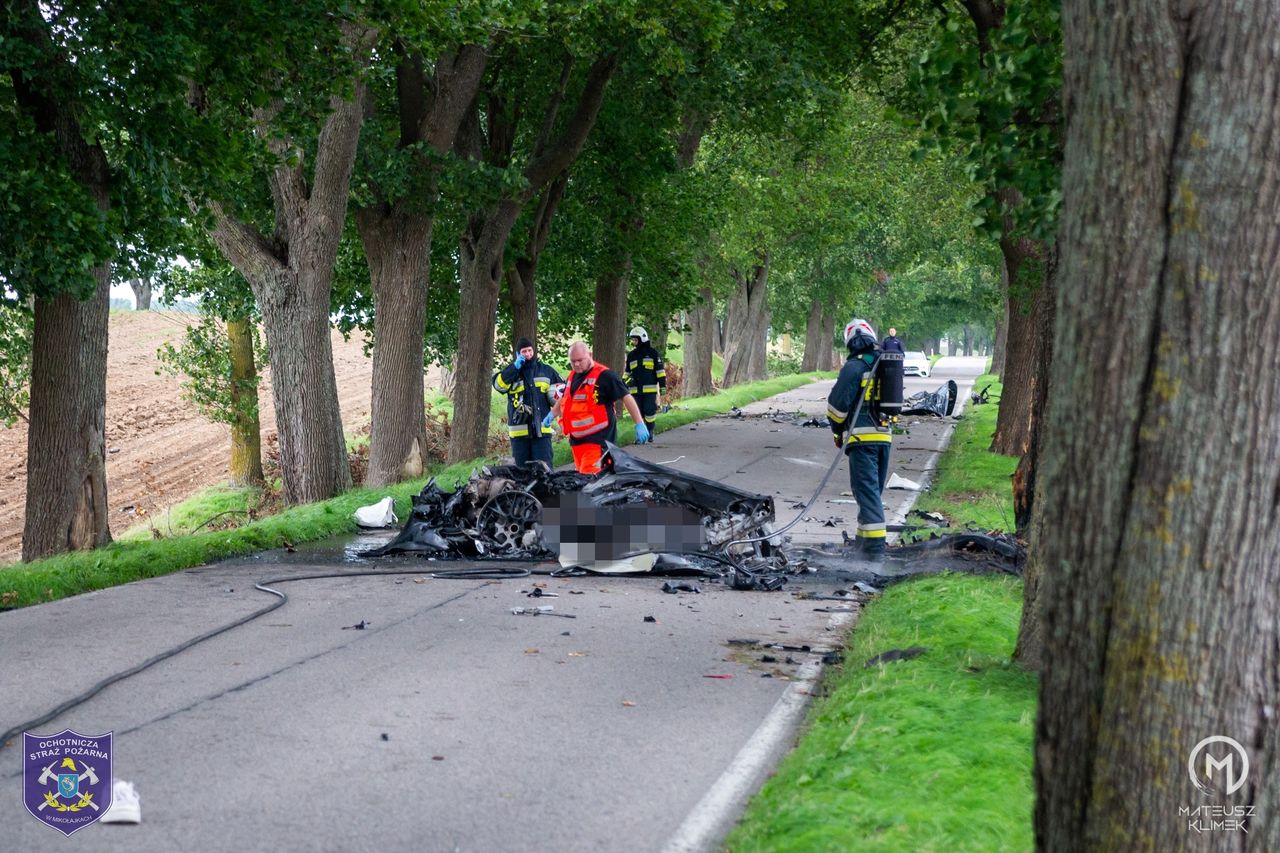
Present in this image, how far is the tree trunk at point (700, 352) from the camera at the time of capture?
40344mm

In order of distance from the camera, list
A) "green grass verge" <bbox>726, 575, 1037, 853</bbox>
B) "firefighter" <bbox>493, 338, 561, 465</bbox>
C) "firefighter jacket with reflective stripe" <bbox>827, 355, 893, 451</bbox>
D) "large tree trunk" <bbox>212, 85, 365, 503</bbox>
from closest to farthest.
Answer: "green grass verge" <bbox>726, 575, 1037, 853</bbox>
"firefighter jacket with reflective stripe" <bbox>827, 355, 893, 451</bbox>
"firefighter" <bbox>493, 338, 561, 465</bbox>
"large tree trunk" <bbox>212, 85, 365, 503</bbox>

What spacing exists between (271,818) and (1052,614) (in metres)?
3.10

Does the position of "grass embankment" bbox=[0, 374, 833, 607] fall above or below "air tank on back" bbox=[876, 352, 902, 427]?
below

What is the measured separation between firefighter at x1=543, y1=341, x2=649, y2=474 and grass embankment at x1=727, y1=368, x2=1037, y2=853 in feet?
15.8

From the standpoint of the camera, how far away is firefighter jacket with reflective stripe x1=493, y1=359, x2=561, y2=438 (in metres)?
16.0

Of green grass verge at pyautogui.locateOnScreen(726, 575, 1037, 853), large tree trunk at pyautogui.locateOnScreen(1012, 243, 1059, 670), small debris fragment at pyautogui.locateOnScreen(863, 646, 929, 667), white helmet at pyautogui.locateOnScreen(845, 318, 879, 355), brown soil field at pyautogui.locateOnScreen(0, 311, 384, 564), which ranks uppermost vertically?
white helmet at pyautogui.locateOnScreen(845, 318, 879, 355)

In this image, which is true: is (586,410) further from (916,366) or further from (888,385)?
(916,366)

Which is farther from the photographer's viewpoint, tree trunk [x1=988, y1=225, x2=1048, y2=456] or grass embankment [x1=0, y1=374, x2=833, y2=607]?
tree trunk [x1=988, y1=225, x2=1048, y2=456]

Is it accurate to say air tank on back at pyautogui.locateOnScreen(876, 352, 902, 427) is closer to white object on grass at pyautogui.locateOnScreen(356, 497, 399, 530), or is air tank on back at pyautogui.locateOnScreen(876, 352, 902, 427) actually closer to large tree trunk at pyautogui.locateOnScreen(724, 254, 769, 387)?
white object on grass at pyautogui.locateOnScreen(356, 497, 399, 530)

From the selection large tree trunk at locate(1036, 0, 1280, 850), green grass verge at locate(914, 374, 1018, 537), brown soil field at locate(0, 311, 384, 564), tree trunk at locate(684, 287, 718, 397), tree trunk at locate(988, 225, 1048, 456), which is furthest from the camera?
tree trunk at locate(684, 287, 718, 397)

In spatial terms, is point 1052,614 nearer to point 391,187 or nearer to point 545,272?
point 391,187

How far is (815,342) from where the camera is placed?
6425 cm

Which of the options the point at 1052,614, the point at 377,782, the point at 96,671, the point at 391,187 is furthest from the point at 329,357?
the point at 1052,614

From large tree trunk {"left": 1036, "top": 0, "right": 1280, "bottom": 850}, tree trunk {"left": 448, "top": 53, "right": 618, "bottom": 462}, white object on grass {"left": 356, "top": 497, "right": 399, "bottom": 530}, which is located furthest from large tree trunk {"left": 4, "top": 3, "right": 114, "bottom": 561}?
large tree trunk {"left": 1036, "top": 0, "right": 1280, "bottom": 850}
